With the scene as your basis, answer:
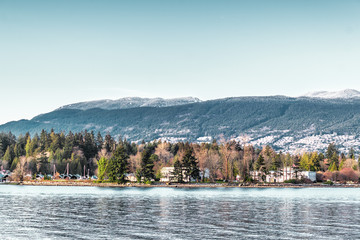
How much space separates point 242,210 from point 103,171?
10328 centimetres

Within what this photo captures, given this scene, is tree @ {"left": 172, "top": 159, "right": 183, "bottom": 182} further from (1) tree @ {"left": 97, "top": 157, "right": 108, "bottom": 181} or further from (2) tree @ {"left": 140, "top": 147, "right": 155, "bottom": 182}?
(1) tree @ {"left": 97, "top": 157, "right": 108, "bottom": 181}

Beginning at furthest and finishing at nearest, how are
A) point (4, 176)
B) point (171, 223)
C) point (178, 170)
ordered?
point (4, 176)
point (178, 170)
point (171, 223)

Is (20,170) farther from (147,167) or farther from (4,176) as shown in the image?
(147,167)

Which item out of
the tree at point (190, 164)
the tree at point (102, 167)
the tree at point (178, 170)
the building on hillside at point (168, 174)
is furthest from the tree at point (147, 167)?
the tree at point (102, 167)

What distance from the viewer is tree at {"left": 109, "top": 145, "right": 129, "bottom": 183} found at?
147750 millimetres

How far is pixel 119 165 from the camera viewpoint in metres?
148

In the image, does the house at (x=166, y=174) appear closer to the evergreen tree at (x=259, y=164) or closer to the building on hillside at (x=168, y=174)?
the building on hillside at (x=168, y=174)

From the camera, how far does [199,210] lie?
63.5 metres

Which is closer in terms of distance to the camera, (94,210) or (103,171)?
(94,210)

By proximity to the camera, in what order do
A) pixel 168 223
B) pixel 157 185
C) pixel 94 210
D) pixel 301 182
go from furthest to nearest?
1. pixel 301 182
2. pixel 157 185
3. pixel 94 210
4. pixel 168 223

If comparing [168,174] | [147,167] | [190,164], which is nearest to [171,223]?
[147,167]

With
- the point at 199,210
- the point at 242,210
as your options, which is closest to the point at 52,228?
the point at 199,210

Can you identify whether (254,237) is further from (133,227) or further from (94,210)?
(94,210)

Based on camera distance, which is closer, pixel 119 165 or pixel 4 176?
pixel 119 165
